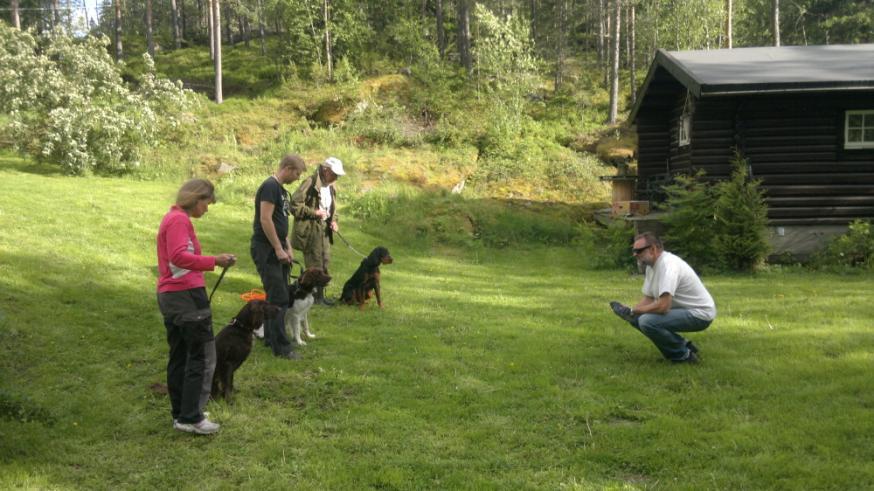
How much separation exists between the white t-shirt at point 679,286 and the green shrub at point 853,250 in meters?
8.48

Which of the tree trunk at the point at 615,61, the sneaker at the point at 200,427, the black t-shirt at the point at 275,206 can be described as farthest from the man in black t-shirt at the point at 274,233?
the tree trunk at the point at 615,61

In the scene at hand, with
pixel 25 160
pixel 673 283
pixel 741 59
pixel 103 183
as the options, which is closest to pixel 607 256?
pixel 741 59

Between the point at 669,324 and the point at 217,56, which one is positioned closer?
the point at 669,324

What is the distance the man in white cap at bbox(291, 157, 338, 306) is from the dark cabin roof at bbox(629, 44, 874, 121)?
8352 mm

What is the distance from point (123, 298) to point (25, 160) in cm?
1526

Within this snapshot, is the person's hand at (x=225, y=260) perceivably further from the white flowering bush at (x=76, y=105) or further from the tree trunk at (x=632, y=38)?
the tree trunk at (x=632, y=38)

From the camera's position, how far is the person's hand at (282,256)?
6.31 m

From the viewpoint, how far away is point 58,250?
414 inches

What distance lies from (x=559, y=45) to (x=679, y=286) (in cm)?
3046

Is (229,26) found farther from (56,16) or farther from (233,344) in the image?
(233,344)

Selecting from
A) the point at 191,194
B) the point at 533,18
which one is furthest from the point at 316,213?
the point at 533,18

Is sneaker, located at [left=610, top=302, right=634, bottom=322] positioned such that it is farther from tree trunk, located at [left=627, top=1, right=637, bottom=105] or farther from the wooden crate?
tree trunk, located at [left=627, top=1, right=637, bottom=105]

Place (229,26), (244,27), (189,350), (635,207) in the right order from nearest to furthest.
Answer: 1. (189,350)
2. (635,207)
3. (244,27)
4. (229,26)

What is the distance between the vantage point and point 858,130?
46.0 ft
